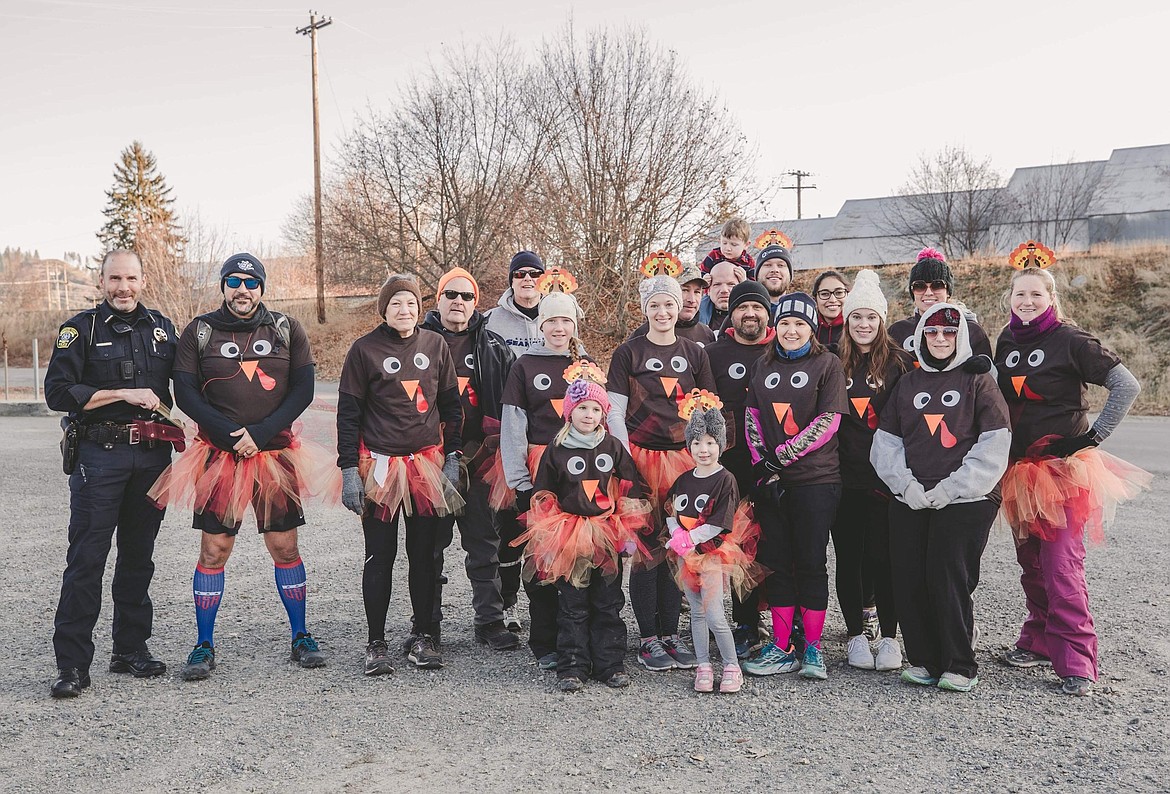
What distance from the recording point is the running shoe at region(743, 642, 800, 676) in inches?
191

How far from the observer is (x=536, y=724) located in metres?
4.21

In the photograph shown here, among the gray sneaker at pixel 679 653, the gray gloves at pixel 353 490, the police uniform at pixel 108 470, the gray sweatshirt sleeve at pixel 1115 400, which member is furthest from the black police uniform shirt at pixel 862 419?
the police uniform at pixel 108 470

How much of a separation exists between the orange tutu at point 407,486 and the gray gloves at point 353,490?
0.24ft

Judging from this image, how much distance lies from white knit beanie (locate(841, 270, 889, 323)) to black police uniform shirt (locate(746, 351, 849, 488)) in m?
0.38

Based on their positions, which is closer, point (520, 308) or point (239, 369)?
point (239, 369)

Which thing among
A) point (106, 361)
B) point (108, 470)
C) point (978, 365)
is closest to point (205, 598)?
point (108, 470)

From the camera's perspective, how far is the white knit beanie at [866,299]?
5117mm

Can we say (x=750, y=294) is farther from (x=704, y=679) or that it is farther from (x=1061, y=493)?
(x=704, y=679)

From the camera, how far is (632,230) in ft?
67.4

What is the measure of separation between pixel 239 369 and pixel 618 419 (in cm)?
224

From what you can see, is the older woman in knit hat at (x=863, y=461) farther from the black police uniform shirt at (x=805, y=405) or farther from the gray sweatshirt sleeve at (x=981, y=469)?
the gray sweatshirt sleeve at (x=981, y=469)

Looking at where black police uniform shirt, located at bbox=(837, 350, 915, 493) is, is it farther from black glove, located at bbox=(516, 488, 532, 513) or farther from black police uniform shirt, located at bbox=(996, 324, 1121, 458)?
black glove, located at bbox=(516, 488, 532, 513)

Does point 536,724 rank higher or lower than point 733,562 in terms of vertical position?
lower

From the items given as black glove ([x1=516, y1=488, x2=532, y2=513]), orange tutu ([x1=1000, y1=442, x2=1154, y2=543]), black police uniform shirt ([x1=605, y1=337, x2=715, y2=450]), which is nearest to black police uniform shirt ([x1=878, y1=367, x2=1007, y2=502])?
orange tutu ([x1=1000, y1=442, x2=1154, y2=543])
